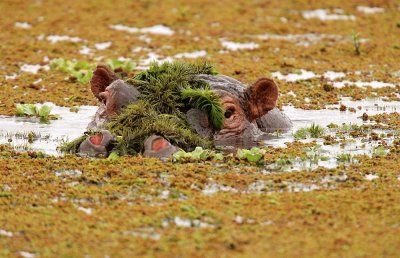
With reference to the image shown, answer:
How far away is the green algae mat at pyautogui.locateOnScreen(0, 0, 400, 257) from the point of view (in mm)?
8055

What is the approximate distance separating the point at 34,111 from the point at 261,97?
353 centimetres

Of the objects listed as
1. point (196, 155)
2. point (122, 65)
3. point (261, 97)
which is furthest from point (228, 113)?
point (122, 65)

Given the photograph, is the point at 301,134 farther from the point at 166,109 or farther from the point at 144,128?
the point at 144,128

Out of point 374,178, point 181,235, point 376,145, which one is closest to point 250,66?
point 376,145

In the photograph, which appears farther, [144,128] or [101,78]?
[101,78]

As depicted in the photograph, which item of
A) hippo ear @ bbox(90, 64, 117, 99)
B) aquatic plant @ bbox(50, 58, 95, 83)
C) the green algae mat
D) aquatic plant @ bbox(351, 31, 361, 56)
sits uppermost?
aquatic plant @ bbox(351, 31, 361, 56)

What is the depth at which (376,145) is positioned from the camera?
1189cm

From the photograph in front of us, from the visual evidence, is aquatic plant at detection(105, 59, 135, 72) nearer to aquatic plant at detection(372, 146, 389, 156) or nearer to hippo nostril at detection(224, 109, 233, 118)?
hippo nostril at detection(224, 109, 233, 118)

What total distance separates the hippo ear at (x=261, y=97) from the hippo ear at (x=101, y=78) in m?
1.69

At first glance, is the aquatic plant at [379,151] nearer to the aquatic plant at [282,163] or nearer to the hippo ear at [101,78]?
the aquatic plant at [282,163]

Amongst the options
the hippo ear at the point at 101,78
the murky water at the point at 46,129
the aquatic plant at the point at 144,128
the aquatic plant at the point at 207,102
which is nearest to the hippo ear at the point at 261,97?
the aquatic plant at the point at 207,102

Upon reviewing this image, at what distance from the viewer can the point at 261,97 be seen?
40.5 feet

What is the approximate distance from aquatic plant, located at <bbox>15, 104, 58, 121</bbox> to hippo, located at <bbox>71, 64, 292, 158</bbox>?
5.31 ft

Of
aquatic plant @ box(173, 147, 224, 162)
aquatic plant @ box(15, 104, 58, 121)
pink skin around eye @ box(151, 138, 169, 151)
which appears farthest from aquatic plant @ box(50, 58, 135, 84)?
aquatic plant @ box(173, 147, 224, 162)
